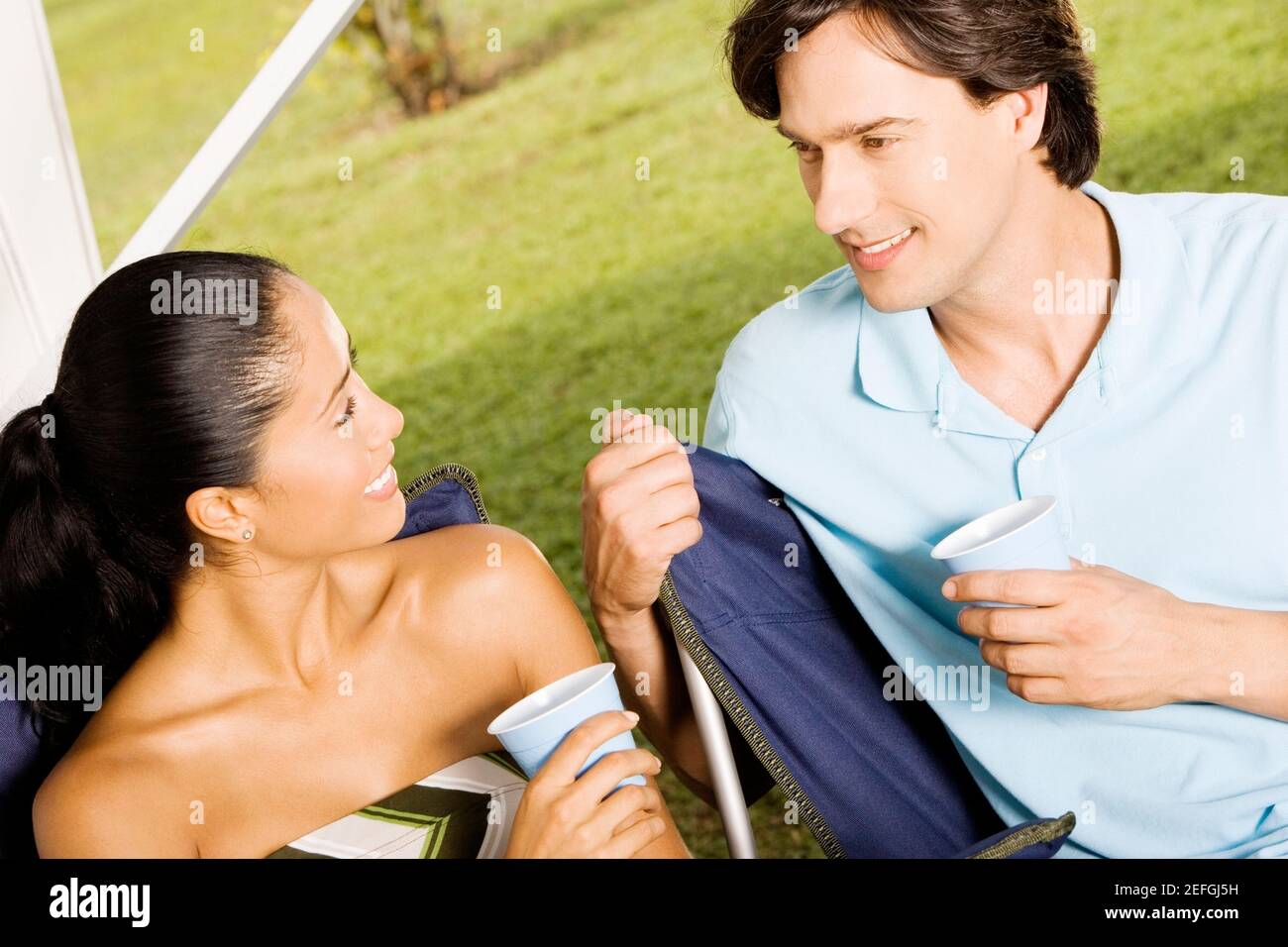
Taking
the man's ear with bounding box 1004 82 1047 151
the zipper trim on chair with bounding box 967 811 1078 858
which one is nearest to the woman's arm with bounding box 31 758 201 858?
the zipper trim on chair with bounding box 967 811 1078 858

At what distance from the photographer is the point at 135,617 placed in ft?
5.52

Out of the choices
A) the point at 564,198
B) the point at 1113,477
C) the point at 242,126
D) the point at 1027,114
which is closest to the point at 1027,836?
the point at 1113,477

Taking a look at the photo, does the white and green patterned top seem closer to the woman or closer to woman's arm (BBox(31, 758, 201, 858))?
the woman

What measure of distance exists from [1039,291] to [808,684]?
56 cm

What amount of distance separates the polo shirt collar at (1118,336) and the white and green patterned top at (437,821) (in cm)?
68

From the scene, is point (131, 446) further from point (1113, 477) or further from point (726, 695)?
point (1113, 477)

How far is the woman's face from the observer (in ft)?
5.20

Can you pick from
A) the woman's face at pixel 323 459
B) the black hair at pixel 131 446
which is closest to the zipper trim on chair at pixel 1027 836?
the woman's face at pixel 323 459

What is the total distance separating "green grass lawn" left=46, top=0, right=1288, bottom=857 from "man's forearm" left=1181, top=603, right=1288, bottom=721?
1.38 meters

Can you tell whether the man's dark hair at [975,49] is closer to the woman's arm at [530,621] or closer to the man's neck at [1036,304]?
the man's neck at [1036,304]
